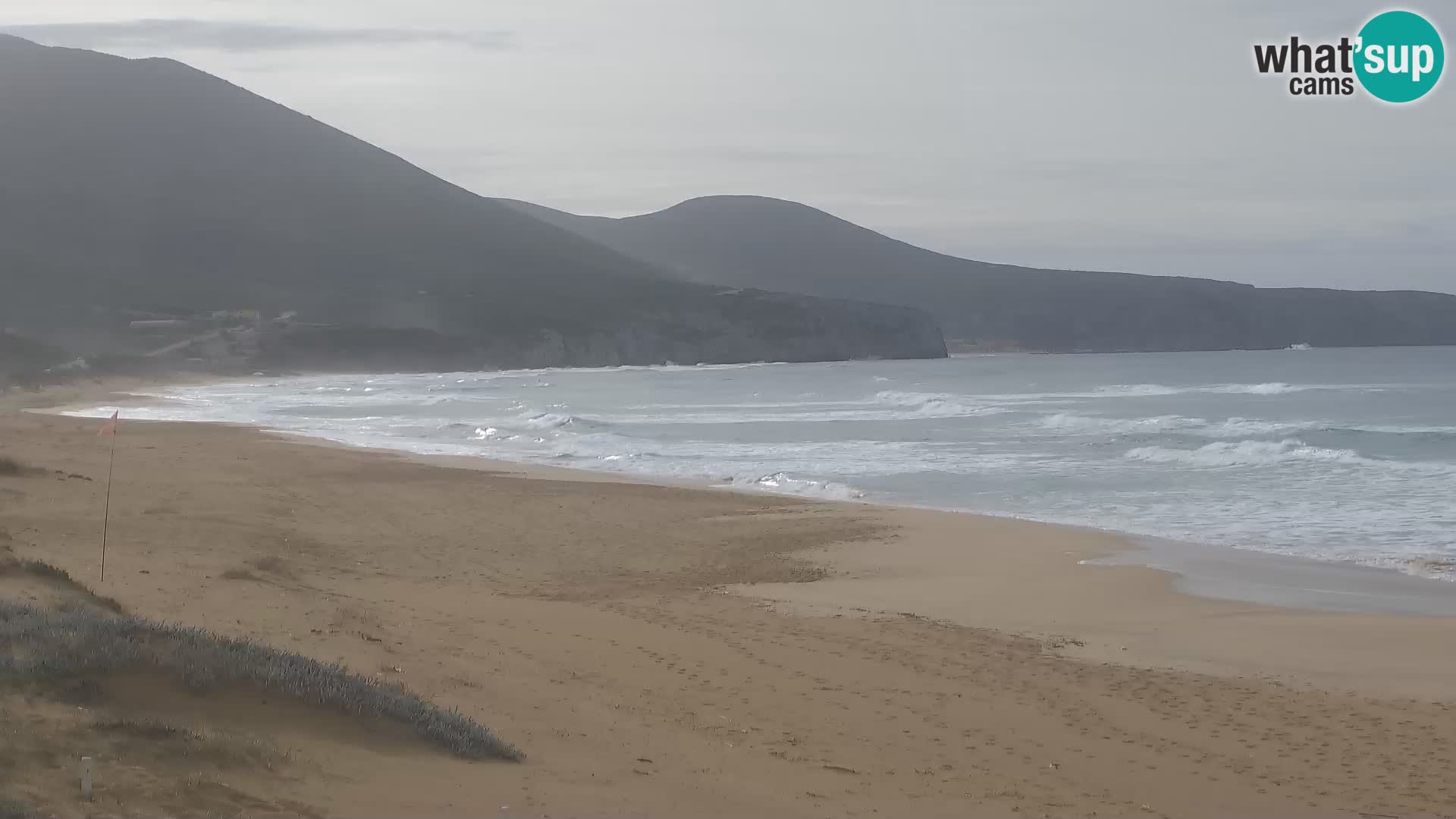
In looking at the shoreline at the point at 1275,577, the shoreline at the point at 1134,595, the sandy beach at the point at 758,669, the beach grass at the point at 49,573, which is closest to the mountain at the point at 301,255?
the sandy beach at the point at 758,669

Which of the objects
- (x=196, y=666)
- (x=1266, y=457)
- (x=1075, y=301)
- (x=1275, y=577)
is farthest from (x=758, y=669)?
(x=1075, y=301)

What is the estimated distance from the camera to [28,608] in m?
5.95

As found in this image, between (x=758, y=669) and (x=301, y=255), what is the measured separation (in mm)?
121360

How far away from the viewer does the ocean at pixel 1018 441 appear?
16891mm

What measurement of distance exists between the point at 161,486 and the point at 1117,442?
21.0 m

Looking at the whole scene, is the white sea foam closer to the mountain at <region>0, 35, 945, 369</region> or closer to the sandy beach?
the sandy beach

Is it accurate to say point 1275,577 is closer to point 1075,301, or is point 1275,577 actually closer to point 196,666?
point 196,666

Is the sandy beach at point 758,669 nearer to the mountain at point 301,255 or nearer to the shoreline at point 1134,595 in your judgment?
the shoreline at point 1134,595

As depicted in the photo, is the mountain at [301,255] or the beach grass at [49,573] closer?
the beach grass at [49,573]

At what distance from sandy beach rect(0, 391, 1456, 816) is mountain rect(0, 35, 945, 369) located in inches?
3431

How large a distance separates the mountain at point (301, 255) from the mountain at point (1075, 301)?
36.1 meters

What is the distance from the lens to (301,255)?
397ft

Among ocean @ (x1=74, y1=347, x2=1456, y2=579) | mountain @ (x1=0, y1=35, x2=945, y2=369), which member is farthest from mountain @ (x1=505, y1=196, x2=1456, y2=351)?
ocean @ (x1=74, y1=347, x2=1456, y2=579)

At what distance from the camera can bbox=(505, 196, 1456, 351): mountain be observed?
552 feet
